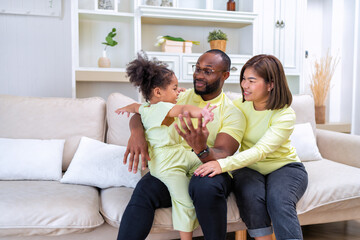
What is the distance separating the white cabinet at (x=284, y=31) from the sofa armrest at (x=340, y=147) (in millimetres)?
1112

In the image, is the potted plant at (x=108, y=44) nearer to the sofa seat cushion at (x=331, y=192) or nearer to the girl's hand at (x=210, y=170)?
the girl's hand at (x=210, y=170)

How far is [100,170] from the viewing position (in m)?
1.86

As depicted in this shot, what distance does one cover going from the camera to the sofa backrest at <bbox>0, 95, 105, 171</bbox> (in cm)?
206

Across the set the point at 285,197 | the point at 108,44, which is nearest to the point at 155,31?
the point at 108,44

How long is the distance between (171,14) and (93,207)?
6.49 feet

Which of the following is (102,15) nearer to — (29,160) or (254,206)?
Answer: (29,160)

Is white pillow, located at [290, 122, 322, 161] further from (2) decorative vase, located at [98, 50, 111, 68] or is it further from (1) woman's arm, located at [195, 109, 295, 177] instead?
(2) decorative vase, located at [98, 50, 111, 68]

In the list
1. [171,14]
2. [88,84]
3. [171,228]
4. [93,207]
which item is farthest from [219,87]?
[88,84]

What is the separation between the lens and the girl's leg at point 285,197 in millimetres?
1416

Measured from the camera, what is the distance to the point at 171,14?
3.02m

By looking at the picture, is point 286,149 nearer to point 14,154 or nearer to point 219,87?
point 219,87

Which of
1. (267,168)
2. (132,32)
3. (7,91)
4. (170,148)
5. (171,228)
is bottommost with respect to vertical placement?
(171,228)

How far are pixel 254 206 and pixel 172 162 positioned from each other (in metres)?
0.41

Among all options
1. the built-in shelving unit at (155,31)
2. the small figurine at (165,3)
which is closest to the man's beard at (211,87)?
the built-in shelving unit at (155,31)
